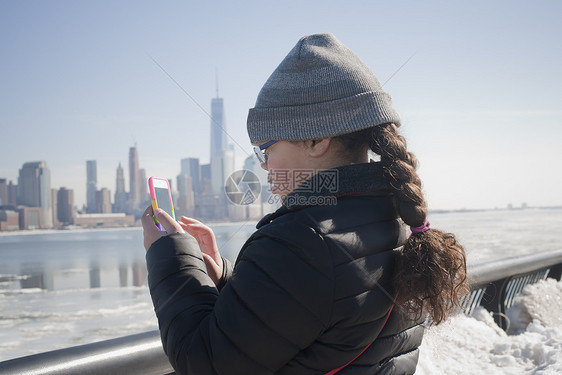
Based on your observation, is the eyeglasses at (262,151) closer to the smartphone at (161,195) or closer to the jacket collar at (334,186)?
the jacket collar at (334,186)

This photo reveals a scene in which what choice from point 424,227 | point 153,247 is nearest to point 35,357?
point 153,247

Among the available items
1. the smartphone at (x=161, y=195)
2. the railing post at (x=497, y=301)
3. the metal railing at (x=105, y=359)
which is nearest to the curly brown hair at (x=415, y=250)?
the metal railing at (x=105, y=359)

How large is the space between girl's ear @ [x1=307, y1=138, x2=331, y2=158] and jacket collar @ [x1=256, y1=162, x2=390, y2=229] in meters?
0.06

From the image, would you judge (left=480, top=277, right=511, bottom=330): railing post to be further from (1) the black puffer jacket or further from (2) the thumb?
(2) the thumb

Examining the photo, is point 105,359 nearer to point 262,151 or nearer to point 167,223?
point 167,223

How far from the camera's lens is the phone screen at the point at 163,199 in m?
1.53

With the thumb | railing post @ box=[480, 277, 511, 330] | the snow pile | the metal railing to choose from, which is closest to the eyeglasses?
the thumb

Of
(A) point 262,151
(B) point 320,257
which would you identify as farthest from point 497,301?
(B) point 320,257

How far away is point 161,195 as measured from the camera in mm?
1598

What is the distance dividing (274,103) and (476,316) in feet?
10.5

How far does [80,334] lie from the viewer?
27.1 feet

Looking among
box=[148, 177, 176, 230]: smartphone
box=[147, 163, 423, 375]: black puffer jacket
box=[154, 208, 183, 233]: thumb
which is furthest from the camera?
box=[148, 177, 176, 230]: smartphone

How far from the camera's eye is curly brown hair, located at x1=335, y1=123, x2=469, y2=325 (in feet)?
3.92

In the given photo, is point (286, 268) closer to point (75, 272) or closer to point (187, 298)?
point (187, 298)
